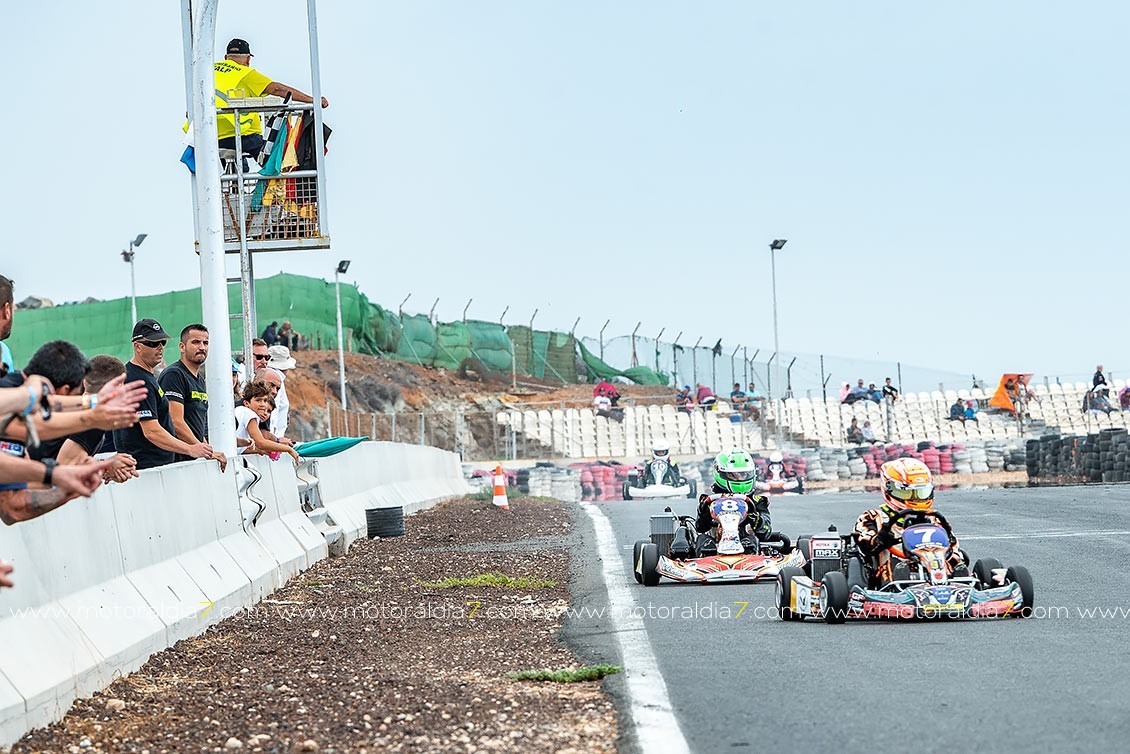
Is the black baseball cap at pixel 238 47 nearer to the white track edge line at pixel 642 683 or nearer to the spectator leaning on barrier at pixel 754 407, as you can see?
the white track edge line at pixel 642 683

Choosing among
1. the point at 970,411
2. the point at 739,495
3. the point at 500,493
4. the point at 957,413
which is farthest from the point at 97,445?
the point at 970,411

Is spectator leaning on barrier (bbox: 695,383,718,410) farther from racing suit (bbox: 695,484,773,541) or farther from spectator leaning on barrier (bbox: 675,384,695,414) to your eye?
racing suit (bbox: 695,484,773,541)

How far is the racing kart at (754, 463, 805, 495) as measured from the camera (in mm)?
34250

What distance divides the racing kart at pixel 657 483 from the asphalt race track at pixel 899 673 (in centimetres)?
1986

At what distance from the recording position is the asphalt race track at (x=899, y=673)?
559cm

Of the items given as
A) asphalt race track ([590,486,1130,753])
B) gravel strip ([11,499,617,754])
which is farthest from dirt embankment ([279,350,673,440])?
asphalt race track ([590,486,1130,753])

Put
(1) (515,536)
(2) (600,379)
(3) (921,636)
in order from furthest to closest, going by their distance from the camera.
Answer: (2) (600,379) → (1) (515,536) → (3) (921,636)

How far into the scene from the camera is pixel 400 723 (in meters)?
6.30

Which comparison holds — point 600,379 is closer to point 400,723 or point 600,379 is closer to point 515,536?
point 515,536

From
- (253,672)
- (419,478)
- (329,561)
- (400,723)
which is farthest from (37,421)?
(419,478)

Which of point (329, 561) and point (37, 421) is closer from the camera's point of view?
point (37, 421)

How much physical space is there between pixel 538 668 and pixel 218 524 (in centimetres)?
330

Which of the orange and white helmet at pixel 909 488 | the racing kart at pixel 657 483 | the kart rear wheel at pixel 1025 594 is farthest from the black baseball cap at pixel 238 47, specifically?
the racing kart at pixel 657 483

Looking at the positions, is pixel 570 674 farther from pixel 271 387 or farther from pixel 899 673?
pixel 271 387
